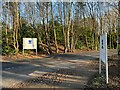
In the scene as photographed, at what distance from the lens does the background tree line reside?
30692 millimetres

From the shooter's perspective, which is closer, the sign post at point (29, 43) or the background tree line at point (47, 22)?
the sign post at point (29, 43)

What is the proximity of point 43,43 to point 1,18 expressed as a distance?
7.12 meters

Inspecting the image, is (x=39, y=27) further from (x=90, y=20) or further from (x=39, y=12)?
(x=90, y=20)

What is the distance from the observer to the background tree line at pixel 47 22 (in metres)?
30.7

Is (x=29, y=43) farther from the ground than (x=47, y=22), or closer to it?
closer to it

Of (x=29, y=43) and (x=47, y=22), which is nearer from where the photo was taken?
(x=29, y=43)

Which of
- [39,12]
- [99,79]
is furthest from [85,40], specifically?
[99,79]

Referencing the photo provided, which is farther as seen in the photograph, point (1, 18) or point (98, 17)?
point (98, 17)

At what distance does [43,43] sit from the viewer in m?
35.5

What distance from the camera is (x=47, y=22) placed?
106 feet

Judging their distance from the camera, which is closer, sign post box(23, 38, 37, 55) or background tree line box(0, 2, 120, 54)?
sign post box(23, 38, 37, 55)

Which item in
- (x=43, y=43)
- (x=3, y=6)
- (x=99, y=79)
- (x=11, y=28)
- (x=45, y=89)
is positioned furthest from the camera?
(x=43, y=43)

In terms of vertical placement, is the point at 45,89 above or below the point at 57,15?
below

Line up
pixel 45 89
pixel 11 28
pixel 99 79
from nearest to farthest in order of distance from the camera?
pixel 45 89, pixel 99 79, pixel 11 28
